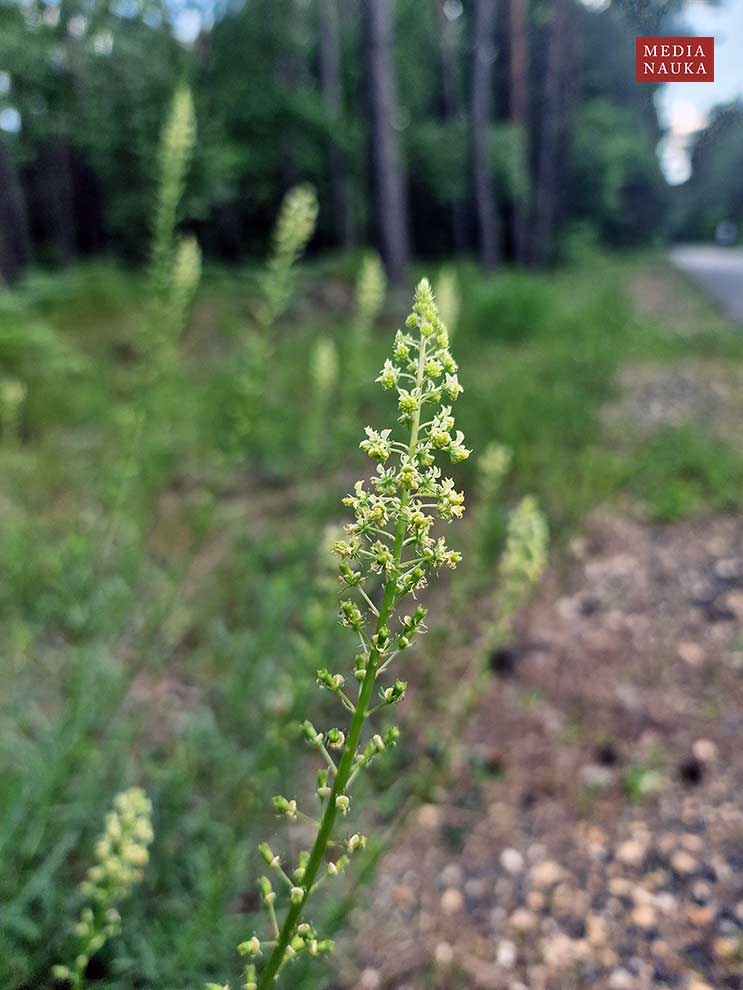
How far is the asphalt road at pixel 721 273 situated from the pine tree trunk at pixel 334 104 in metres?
8.80

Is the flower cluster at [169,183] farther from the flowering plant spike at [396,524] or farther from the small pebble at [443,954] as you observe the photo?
the small pebble at [443,954]

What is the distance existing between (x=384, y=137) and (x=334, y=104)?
8.59 m

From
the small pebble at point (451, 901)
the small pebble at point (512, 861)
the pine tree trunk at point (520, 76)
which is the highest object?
the pine tree trunk at point (520, 76)

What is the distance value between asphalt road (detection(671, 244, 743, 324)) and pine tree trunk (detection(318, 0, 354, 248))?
8803 millimetres

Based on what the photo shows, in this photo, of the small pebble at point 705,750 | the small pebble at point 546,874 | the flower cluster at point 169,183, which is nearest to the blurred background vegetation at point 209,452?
the flower cluster at point 169,183

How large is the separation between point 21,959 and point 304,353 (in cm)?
679

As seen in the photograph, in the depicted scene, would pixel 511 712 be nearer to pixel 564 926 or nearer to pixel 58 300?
pixel 564 926

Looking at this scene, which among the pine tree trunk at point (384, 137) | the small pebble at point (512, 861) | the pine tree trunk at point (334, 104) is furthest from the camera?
the pine tree trunk at point (334, 104)

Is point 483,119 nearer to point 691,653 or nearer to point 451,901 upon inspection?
point 691,653

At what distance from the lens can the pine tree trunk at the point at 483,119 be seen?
640 inches

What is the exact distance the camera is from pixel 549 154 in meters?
20.3

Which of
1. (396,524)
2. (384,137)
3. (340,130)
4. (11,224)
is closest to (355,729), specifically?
(396,524)

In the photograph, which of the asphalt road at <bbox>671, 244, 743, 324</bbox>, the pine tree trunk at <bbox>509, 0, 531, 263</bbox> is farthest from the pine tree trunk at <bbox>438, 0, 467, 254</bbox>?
the asphalt road at <bbox>671, 244, 743, 324</bbox>

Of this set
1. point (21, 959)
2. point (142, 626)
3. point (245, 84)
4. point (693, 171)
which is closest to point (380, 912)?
point (21, 959)
